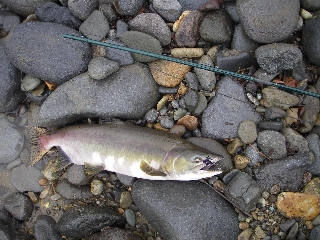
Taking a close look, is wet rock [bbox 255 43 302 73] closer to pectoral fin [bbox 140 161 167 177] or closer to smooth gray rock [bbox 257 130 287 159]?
smooth gray rock [bbox 257 130 287 159]

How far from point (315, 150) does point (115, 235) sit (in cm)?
281

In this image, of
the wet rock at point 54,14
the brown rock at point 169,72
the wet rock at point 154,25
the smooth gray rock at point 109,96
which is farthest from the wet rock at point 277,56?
the wet rock at point 54,14

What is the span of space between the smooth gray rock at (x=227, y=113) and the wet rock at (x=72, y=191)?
1869mm

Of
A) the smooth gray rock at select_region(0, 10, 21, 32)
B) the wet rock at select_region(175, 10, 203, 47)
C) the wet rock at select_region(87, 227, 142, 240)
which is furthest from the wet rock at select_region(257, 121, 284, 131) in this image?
the smooth gray rock at select_region(0, 10, 21, 32)

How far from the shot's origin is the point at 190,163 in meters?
4.24

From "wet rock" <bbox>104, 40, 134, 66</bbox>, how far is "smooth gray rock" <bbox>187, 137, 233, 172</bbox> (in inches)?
53.5

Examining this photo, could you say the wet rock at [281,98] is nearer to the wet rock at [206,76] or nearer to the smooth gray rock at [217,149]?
the wet rock at [206,76]

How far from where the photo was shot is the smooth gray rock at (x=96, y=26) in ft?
16.4

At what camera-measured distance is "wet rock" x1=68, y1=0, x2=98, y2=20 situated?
4.96 metres

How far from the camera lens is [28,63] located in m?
4.98

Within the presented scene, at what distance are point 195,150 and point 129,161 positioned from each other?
34.8 inches

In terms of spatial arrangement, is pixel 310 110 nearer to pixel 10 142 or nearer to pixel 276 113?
pixel 276 113

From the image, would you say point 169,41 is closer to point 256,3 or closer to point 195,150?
point 256,3

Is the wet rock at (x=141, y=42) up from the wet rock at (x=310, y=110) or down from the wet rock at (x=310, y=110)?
up
